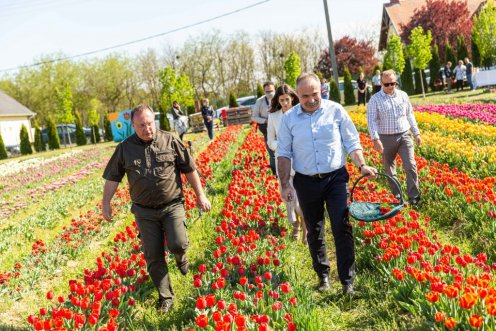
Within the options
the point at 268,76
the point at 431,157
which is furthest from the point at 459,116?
the point at 268,76

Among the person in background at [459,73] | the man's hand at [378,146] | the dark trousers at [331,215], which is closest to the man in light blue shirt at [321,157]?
the dark trousers at [331,215]

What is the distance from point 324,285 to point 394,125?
3.27m

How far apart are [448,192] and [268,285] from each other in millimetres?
3112

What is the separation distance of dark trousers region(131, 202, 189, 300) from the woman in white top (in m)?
1.91

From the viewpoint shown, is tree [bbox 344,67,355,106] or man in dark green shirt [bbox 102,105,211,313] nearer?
man in dark green shirt [bbox 102,105,211,313]

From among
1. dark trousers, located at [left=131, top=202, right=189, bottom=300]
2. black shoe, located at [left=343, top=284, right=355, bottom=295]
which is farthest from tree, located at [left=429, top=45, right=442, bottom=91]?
dark trousers, located at [left=131, top=202, right=189, bottom=300]

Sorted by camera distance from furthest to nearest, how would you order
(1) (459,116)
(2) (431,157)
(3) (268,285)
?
(1) (459,116)
(2) (431,157)
(3) (268,285)

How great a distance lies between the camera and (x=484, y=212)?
530 cm

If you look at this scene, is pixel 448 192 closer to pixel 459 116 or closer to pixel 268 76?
pixel 459 116

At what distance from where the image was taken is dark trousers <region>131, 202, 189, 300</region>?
4496 mm

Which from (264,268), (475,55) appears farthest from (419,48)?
(264,268)

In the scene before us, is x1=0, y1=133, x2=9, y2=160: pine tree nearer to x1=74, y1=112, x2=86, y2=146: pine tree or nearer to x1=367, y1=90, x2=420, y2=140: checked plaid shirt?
x1=74, y1=112, x2=86, y2=146: pine tree

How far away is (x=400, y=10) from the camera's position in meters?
46.6

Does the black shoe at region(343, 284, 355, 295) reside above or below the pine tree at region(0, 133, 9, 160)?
below
